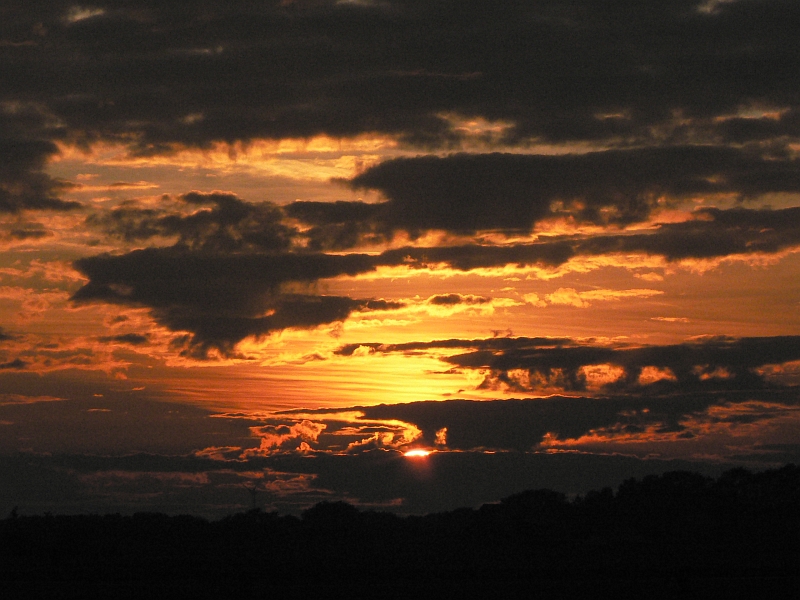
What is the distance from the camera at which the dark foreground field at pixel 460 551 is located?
81.8m

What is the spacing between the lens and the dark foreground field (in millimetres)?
81750

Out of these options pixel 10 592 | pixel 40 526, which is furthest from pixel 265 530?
pixel 10 592

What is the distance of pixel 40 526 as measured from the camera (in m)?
148

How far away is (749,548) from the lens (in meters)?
126

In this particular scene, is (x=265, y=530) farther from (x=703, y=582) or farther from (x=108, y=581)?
(x=703, y=582)

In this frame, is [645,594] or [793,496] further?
[793,496]

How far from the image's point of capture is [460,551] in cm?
12719

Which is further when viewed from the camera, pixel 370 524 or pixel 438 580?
pixel 370 524

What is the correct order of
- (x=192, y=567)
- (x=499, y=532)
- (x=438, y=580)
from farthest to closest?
(x=499, y=532)
(x=192, y=567)
(x=438, y=580)

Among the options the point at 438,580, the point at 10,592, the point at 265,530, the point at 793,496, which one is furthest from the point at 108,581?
the point at 793,496

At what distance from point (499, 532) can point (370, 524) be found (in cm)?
2318

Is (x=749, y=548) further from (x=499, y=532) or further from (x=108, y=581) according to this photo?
(x=108, y=581)

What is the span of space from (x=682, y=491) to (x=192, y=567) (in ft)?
322

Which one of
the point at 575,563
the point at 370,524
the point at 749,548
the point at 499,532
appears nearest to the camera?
the point at 575,563
